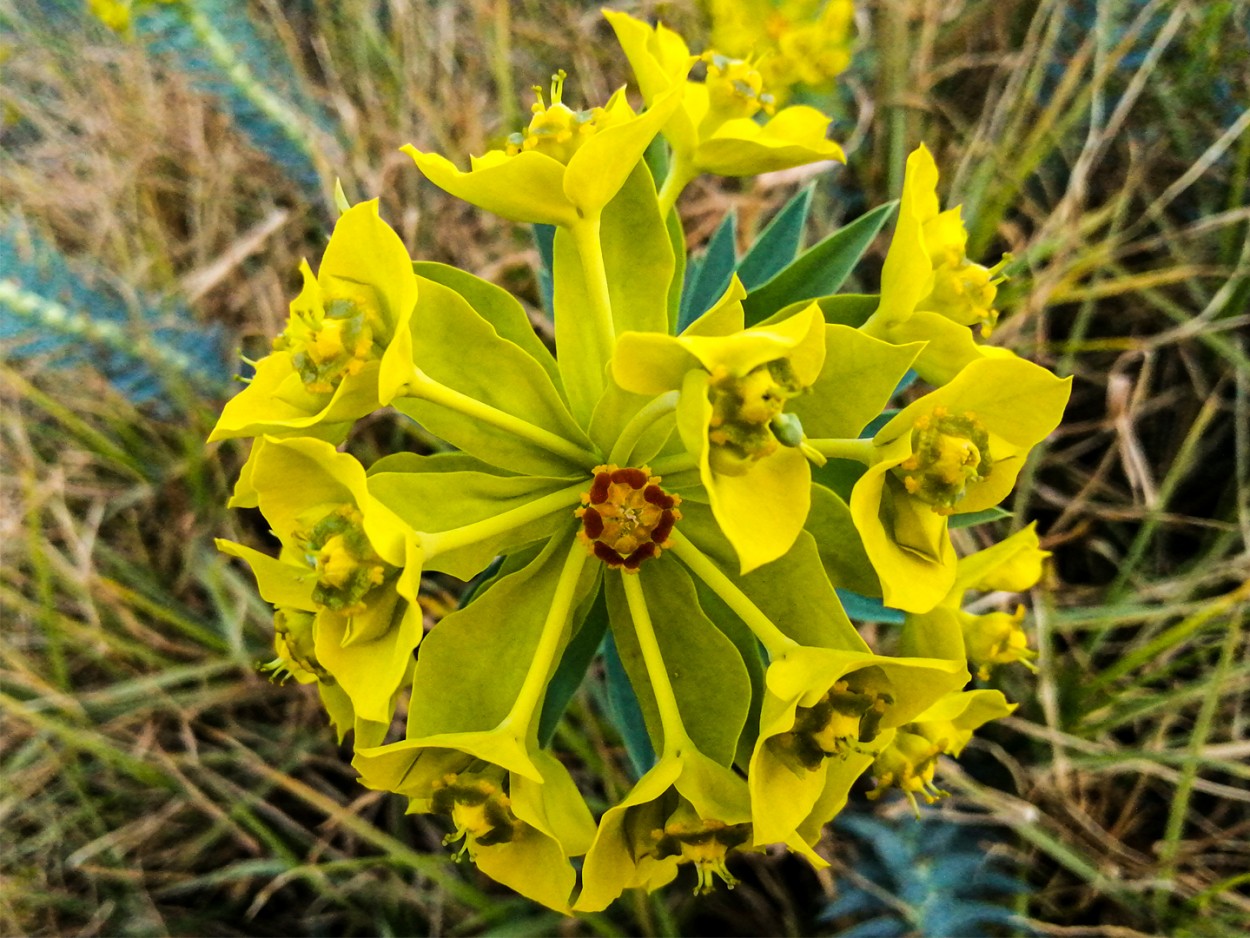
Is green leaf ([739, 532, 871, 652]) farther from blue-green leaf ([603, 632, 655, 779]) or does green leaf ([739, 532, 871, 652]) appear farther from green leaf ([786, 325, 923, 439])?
blue-green leaf ([603, 632, 655, 779])

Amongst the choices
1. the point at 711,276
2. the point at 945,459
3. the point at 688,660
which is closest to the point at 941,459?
the point at 945,459

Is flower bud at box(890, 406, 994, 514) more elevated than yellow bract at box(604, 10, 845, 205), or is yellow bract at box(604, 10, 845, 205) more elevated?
yellow bract at box(604, 10, 845, 205)

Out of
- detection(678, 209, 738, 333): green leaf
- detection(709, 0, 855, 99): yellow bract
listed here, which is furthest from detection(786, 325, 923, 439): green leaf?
detection(709, 0, 855, 99): yellow bract

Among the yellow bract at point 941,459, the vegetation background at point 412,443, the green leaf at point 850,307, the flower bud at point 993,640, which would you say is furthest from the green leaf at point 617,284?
the vegetation background at point 412,443

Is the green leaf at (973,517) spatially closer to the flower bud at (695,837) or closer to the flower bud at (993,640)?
the flower bud at (993,640)

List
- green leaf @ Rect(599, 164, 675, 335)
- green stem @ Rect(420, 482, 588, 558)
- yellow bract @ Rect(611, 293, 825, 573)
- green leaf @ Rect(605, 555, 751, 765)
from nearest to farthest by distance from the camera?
yellow bract @ Rect(611, 293, 825, 573) < green stem @ Rect(420, 482, 588, 558) < green leaf @ Rect(605, 555, 751, 765) < green leaf @ Rect(599, 164, 675, 335)

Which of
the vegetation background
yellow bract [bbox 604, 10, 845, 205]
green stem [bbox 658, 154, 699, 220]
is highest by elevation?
yellow bract [bbox 604, 10, 845, 205]

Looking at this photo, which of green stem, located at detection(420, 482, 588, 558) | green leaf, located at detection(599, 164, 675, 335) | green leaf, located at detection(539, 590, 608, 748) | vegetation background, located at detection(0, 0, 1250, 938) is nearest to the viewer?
green stem, located at detection(420, 482, 588, 558)
